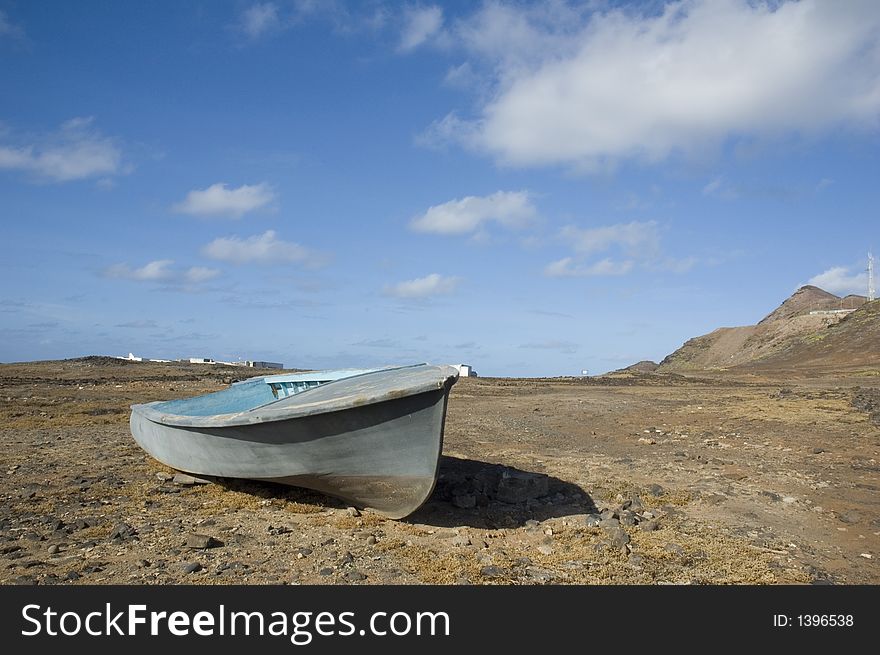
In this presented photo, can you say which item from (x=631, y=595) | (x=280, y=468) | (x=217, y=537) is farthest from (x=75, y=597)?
(x=631, y=595)

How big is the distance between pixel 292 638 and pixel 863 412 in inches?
624

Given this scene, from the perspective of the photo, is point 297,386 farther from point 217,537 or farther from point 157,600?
point 157,600

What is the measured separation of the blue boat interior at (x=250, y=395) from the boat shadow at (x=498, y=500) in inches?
107

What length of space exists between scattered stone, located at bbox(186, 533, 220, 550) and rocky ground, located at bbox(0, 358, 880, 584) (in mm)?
18

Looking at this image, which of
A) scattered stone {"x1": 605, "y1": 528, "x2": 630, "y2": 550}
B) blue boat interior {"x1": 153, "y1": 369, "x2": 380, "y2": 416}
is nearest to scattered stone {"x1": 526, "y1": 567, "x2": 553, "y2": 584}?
scattered stone {"x1": 605, "y1": 528, "x2": 630, "y2": 550}

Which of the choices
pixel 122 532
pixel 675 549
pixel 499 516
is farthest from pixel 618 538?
pixel 122 532

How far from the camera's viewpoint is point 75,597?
14.3 ft

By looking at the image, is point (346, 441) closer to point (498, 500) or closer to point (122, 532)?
point (122, 532)

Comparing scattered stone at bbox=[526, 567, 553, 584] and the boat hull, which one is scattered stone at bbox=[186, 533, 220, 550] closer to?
the boat hull

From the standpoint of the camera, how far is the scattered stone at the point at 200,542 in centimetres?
540

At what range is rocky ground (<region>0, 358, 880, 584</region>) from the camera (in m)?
5.11

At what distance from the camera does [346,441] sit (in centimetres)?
612

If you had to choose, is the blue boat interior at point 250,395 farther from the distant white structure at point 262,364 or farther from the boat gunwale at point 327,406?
the distant white structure at point 262,364

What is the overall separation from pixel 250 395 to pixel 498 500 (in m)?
5.39
